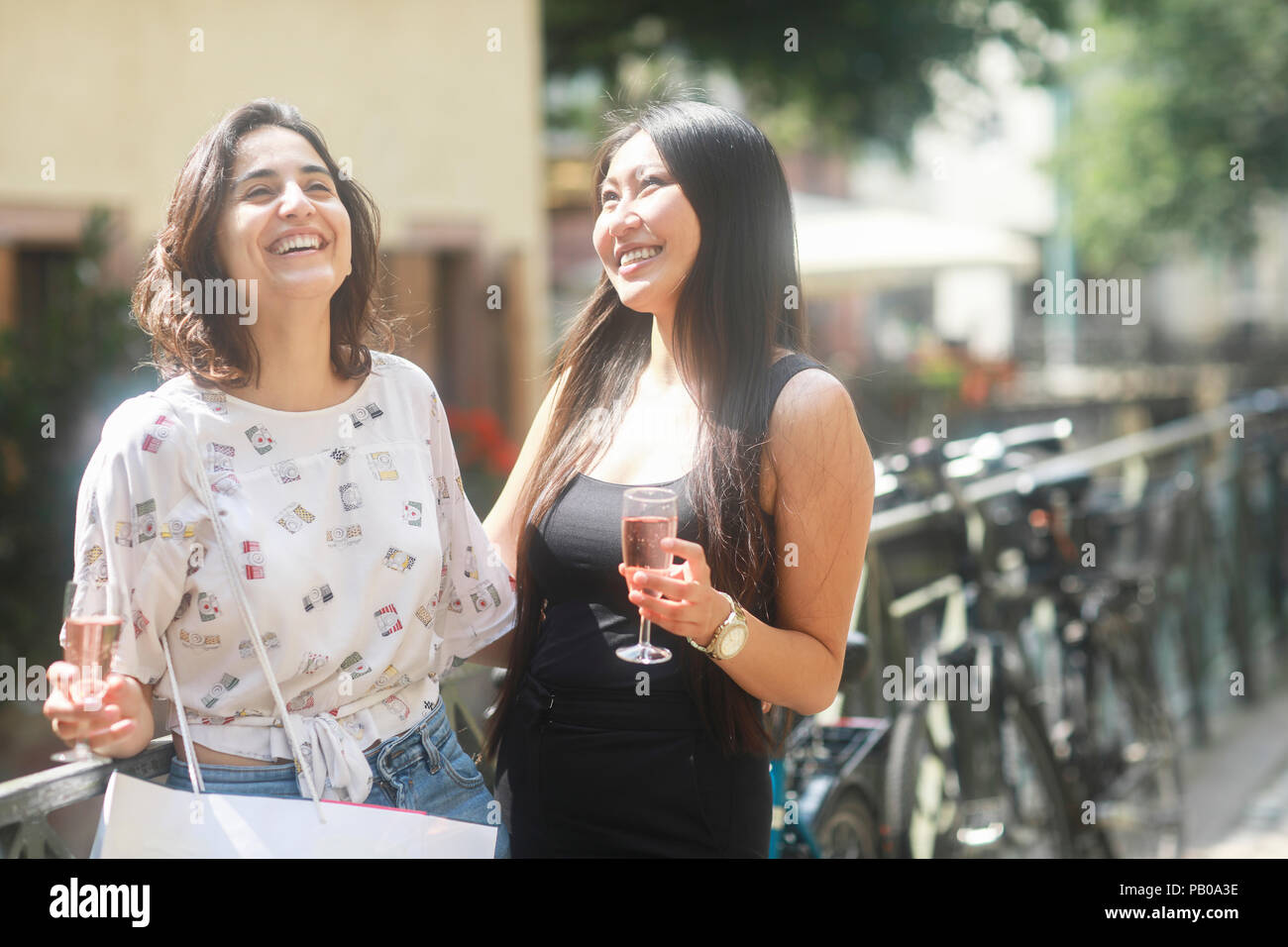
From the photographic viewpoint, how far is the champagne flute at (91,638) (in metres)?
1.74

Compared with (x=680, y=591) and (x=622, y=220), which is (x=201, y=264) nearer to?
(x=622, y=220)

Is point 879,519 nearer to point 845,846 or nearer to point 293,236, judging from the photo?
point 845,846

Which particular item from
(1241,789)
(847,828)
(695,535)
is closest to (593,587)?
(695,535)

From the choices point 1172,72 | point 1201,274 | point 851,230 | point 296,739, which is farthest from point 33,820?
point 1201,274

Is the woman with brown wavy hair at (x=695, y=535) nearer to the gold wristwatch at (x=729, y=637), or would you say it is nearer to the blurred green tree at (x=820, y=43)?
the gold wristwatch at (x=729, y=637)

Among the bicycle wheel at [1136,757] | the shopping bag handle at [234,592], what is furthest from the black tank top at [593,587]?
Result: the bicycle wheel at [1136,757]

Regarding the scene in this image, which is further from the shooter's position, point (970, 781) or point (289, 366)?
point (970, 781)

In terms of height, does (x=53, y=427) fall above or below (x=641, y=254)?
below

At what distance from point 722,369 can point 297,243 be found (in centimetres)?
74

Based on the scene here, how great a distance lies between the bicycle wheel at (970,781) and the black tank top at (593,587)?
1467 millimetres

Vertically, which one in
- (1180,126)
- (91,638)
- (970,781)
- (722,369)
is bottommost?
(970,781)

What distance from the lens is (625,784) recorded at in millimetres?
2184

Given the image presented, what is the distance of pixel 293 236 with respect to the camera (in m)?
1.99

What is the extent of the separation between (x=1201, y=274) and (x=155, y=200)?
121 ft
